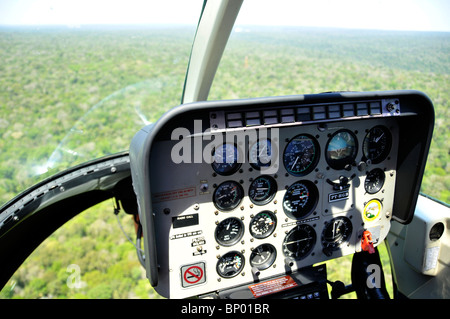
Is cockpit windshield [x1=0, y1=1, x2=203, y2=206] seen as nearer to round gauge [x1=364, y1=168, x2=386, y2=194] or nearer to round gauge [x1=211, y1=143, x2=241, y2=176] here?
round gauge [x1=211, y1=143, x2=241, y2=176]

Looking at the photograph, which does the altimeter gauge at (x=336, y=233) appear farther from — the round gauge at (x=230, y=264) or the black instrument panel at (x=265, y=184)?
the round gauge at (x=230, y=264)

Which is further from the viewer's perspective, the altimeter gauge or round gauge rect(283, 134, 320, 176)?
the altimeter gauge

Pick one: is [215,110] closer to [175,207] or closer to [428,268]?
[175,207]

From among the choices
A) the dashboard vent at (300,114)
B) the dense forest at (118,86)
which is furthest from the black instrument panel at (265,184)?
the dense forest at (118,86)

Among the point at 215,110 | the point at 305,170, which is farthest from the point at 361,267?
the point at 215,110

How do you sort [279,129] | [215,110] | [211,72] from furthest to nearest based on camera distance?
[211,72] → [279,129] → [215,110]

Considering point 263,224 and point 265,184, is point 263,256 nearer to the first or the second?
point 263,224

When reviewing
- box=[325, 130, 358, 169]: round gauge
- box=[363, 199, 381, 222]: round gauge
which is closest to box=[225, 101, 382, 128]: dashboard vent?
box=[325, 130, 358, 169]: round gauge
